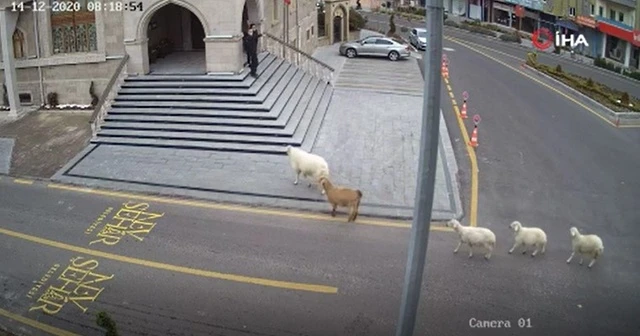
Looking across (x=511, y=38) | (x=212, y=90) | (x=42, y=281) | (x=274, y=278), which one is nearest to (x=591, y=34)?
(x=511, y=38)

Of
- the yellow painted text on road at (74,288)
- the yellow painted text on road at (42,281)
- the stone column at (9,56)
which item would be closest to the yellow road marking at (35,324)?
the yellow painted text on road at (74,288)

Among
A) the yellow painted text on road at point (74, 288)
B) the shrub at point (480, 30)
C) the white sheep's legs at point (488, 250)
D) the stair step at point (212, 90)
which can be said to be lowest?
the yellow painted text on road at point (74, 288)

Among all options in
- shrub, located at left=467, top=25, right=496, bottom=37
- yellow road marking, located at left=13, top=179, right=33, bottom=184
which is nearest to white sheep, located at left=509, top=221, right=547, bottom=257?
yellow road marking, located at left=13, top=179, right=33, bottom=184

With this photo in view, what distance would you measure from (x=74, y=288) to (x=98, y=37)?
13.6 metres

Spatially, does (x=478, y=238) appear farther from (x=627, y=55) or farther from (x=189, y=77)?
(x=627, y=55)

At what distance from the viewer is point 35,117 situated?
2462 cm

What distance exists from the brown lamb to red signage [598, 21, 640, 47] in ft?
120

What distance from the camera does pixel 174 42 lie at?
2814cm

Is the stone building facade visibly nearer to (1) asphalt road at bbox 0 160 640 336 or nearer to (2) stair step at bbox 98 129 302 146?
(2) stair step at bbox 98 129 302 146

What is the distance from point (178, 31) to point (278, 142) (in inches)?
394

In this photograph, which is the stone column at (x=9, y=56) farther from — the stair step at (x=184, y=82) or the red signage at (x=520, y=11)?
the red signage at (x=520, y=11)

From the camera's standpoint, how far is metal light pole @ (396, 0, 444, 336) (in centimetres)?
832

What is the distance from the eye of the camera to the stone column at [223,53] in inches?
912

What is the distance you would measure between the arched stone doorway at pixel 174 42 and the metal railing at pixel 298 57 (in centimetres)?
277
